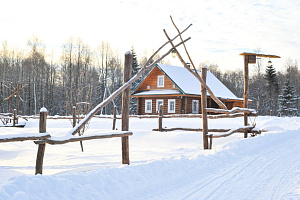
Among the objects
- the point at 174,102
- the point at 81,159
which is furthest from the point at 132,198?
the point at 174,102

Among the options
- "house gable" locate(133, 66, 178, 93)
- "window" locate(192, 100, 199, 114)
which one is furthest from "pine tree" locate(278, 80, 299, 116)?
"house gable" locate(133, 66, 178, 93)

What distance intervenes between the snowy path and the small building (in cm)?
2045

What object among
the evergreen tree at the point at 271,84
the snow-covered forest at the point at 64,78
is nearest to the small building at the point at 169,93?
the snow-covered forest at the point at 64,78

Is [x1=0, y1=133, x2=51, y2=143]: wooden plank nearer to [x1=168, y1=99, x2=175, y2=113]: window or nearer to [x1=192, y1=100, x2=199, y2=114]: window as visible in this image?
[x1=168, y1=99, x2=175, y2=113]: window

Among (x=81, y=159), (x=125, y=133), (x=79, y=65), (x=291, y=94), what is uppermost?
(x=79, y=65)

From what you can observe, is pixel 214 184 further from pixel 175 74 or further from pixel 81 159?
pixel 175 74

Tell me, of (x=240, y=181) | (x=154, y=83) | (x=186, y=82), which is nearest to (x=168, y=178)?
(x=240, y=181)

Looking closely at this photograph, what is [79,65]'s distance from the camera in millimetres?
54094

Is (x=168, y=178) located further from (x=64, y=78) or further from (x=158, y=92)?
(x=64, y=78)

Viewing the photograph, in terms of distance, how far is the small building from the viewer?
1209 inches

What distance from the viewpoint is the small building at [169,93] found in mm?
30719

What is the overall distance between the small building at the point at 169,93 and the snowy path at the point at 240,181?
67.1 ft

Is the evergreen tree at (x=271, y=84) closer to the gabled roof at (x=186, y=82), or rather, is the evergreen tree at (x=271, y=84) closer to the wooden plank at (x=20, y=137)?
the gabled roof at (x=186, y=82)

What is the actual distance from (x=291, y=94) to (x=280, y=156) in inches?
1687
